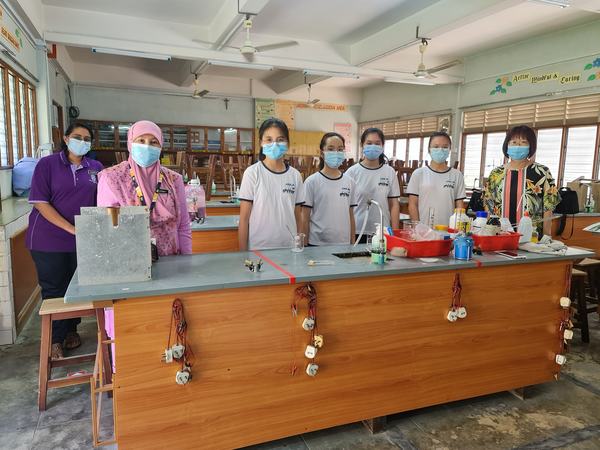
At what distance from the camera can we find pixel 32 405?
2.16 meters

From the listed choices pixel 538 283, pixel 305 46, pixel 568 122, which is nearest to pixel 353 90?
pixel 305 46

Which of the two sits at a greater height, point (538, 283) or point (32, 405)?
point (538, 283)

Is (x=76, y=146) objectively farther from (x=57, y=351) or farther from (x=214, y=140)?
(x=214, y=140)

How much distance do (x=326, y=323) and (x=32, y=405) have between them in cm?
165

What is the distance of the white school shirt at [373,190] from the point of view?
9.80 feet

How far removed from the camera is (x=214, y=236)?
329cm

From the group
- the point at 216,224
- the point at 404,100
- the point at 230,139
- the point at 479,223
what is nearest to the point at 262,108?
the point at 230,139

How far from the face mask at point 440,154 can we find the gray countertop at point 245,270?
97 cm

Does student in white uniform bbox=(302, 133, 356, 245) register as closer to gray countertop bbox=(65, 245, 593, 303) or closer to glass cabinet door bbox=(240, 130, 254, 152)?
gray countertop bbox=(65, 245, 593, 303)

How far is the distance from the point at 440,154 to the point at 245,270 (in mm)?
1826

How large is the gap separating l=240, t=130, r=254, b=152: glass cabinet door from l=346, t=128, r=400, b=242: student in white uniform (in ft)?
27.3

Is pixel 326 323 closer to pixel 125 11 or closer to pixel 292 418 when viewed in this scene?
pixel 292 418

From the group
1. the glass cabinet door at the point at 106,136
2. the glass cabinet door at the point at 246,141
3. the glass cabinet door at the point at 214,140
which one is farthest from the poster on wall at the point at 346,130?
the glass cabinet door at the point at 106,136

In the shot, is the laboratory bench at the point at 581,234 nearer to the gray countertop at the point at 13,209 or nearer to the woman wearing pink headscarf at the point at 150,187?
A: the woman wearing pink headscarf at the point at 150,187
